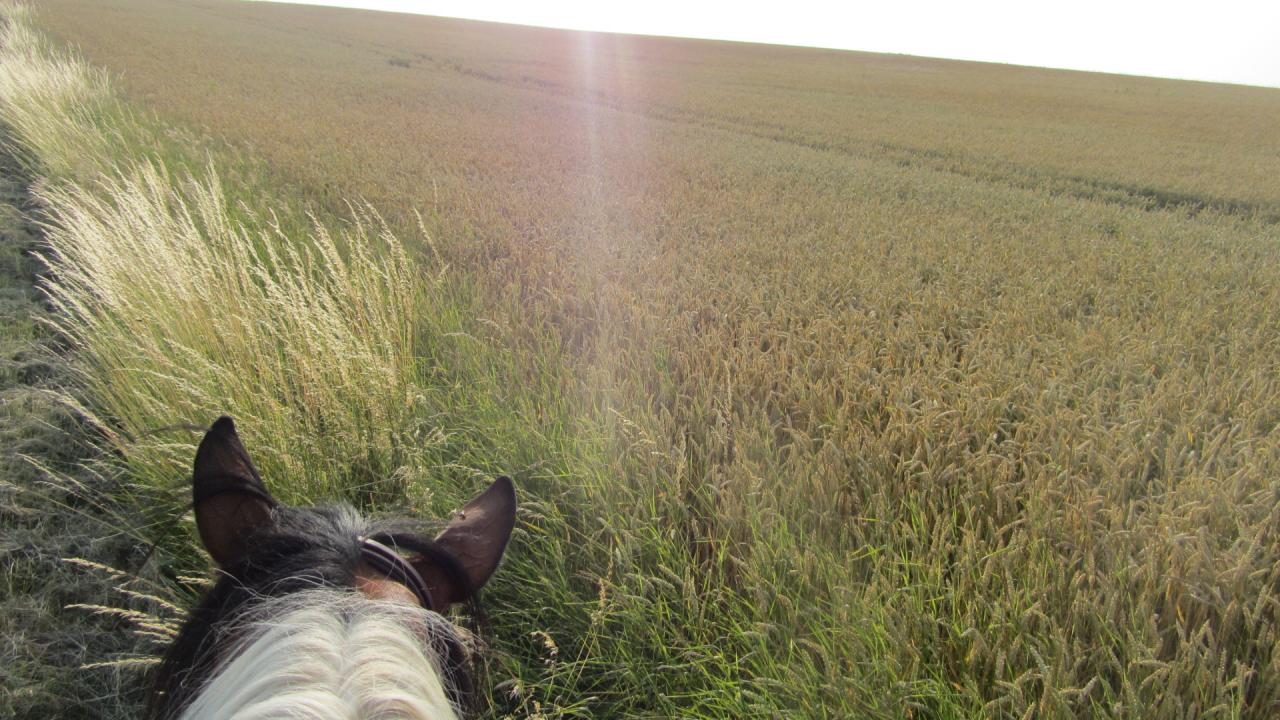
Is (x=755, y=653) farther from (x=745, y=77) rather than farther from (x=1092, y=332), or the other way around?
(x=745, y=77)

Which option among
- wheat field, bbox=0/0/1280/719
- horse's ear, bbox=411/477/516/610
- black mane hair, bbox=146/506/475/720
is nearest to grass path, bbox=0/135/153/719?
wheat field, bbox=0/0/1280/719

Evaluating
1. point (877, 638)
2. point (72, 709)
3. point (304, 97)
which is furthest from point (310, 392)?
point (304, 97)

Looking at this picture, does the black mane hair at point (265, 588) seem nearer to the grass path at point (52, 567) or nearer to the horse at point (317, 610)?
the horse at point (317, 610)

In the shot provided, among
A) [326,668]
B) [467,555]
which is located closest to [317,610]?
[326,668]

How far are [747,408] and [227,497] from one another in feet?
5.53

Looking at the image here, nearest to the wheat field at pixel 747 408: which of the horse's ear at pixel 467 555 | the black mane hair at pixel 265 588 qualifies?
the horse's ear at pixel 467 555

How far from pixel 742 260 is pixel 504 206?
2317mm

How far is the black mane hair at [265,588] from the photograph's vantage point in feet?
3.20

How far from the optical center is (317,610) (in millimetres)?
868

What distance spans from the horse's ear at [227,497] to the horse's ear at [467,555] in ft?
0.87

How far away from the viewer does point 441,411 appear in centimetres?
296

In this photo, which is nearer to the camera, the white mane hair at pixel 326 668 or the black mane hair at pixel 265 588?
the white mane hair at pixel 326 668

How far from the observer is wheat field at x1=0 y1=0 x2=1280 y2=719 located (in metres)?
1.55

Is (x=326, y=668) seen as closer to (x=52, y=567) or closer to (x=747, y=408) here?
(x=747, y=408)
